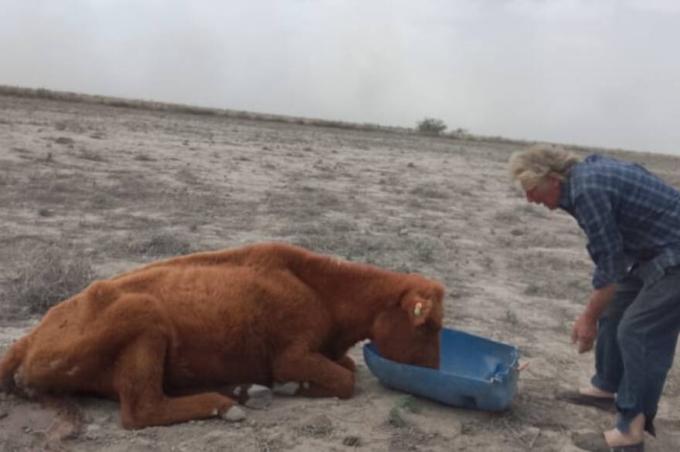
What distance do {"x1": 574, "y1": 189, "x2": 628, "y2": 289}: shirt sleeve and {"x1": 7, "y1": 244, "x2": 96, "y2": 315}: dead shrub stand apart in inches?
187

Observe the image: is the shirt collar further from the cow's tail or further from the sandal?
the cow's tail

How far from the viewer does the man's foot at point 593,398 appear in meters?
6.90

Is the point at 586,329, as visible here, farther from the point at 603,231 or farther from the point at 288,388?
the point at 288,388

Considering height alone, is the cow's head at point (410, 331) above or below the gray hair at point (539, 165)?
below

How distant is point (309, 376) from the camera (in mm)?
6426

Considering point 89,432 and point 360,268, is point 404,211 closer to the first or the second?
point 360,268

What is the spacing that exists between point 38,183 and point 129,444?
10.0m

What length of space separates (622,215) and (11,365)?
14.0 feet

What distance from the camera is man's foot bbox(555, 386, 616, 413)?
6.90 meters

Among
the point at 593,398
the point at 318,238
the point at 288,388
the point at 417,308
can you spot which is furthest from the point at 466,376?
the point at 318,238

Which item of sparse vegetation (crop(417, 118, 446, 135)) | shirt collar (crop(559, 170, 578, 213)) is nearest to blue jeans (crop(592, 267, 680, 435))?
shirt collar (crop(559, 170, 578, 213))

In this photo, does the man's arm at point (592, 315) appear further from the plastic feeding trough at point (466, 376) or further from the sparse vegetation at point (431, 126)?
the sparse vegetation at point (431, 126)

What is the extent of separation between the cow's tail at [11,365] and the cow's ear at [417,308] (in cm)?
271

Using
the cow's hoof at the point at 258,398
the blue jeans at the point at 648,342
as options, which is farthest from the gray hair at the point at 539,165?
the cow's hoof at the point at 258,398
